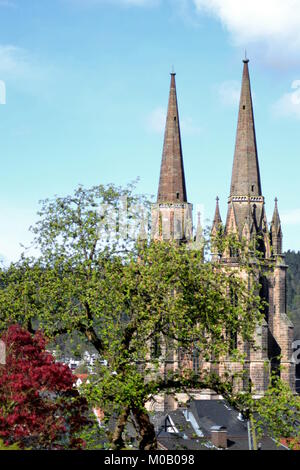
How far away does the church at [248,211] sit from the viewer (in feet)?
285

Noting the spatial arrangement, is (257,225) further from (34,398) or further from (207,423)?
(34,398)

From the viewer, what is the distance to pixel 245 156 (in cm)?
9175

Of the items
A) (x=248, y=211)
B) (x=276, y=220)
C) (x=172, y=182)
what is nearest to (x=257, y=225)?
(x=248, y=211)

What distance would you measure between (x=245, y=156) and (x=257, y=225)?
7.88 meters

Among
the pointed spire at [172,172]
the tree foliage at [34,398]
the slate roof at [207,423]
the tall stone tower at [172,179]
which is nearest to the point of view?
the tree foliage at [34,398]

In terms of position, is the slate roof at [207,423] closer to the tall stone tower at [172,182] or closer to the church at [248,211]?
the tall stone tower at [172,182]

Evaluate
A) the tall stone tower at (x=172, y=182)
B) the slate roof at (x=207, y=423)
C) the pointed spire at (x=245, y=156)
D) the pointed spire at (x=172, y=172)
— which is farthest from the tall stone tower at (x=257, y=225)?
the slate roof at (x=207, y=423)

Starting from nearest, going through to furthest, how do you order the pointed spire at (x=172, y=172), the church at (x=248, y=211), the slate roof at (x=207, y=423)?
1. the slate roof at (x=207, y=423)
2. the church at (x=248, y=211)
3. the pointed spire at (x=172, y=172)

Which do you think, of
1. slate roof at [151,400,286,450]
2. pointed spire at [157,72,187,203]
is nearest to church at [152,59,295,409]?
pointed spire at [157,72,187,203]

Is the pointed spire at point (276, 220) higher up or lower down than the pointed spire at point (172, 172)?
lower down

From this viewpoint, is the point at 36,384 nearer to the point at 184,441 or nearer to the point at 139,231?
the point at 139,231

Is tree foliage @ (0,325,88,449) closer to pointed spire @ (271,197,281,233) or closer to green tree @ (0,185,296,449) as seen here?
green tree @ (0,185,296,449)

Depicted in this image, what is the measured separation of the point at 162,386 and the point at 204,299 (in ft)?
10.7
